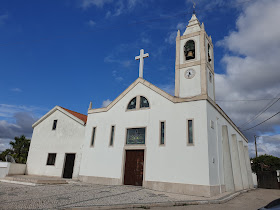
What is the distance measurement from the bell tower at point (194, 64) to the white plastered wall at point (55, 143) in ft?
32.8

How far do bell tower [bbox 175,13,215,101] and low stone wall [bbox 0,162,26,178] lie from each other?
51.8 ft

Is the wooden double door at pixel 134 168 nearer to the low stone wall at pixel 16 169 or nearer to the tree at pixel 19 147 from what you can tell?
the low stone wall at pixel 16 169

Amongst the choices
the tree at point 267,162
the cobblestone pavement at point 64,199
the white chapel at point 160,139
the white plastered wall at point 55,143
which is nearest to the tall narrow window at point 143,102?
the white chapel at point 160,139

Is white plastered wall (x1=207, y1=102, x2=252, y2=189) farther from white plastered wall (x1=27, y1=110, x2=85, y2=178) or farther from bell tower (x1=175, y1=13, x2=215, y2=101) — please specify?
white plastered wall (x1=27, y1=110, x2=85, y2=178)

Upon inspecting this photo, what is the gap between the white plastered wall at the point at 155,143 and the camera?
496 inches

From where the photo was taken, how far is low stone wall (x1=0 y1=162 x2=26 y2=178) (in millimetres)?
17389

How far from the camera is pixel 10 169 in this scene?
709 inches

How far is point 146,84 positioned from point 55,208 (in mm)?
11430

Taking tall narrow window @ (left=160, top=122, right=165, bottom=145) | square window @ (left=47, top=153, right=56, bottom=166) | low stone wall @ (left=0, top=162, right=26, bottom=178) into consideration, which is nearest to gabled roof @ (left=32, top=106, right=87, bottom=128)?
square window @ (left=47, top=153, right=56, bottom=166)

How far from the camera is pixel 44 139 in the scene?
20984 millimetres

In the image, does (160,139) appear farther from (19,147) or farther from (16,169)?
(19,147)

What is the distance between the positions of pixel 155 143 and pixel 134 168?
2477mm

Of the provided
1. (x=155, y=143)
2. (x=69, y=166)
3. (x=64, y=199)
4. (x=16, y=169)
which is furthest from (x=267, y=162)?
(x=16, y=169)

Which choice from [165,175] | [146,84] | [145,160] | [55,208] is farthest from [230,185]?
[55,208]
